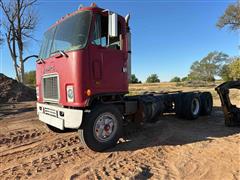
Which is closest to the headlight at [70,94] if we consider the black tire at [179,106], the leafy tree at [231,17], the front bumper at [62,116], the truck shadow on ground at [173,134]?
the front bumper at [62,116]

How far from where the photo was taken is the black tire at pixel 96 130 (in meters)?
4.61

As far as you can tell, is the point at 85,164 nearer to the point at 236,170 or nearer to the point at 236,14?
the point at 236,170

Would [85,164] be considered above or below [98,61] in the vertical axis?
below

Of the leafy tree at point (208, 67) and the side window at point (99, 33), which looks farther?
the leafy tree at point (208, 67)

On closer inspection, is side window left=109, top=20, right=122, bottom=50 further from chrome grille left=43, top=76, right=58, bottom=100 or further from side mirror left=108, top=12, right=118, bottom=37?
chrome grille left=43, top=76, right=58, bottom=100

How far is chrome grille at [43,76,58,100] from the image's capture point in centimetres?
509

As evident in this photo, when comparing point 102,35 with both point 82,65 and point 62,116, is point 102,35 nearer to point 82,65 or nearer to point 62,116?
point 82,65

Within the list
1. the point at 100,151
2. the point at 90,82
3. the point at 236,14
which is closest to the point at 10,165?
the point at 100,151

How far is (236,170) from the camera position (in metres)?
3.84

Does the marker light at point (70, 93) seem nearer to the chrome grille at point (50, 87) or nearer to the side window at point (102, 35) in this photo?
the chrome grille at point (50, 87)

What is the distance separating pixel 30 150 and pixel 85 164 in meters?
1.61

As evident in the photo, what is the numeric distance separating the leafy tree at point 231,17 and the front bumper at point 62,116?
34.2m

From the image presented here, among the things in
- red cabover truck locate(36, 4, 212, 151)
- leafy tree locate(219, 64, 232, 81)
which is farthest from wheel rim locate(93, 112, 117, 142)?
leafy tree locate(219, 64, 232, 81)

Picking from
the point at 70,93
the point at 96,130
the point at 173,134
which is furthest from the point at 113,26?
the point at 173,134
